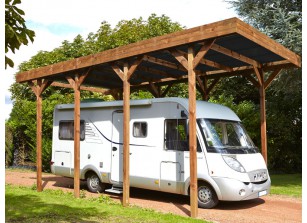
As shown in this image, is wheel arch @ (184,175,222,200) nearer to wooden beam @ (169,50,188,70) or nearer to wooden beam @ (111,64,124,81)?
wooden beam @ (169,50,188,70)

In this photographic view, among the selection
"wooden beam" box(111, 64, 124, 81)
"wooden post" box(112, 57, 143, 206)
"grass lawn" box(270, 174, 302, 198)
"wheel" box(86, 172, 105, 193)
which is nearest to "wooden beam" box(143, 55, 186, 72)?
"wooden post" box(112, 57, 143, 206)

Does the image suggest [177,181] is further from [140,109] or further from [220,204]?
[140,109]

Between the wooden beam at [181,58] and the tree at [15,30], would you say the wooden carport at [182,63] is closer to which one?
the wooden beam at [181,58]

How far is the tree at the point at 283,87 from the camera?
45.8 ft

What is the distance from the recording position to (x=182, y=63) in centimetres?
827

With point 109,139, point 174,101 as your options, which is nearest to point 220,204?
point 174,101

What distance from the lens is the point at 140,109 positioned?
10344 millimetres

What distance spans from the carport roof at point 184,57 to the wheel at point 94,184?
10.5ft

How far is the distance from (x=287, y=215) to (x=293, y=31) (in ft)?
25.4

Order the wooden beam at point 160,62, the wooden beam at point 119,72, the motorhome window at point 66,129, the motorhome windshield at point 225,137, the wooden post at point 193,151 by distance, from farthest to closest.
A: 1. the motorhome window at point 66,129
2. the wooden beam at point 160,62
3. the wooden beam at point 119,72
4. the motorhome windshield at point 225,137
5. the wooden post at point 193,151

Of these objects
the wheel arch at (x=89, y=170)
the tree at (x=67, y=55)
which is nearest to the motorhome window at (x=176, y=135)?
the wheel arch at (x=89, y=170)

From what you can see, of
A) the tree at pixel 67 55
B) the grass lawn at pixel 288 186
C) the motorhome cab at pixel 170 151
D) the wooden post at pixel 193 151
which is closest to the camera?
the wooden post at pixel 193 151

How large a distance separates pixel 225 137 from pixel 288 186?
4.98 m

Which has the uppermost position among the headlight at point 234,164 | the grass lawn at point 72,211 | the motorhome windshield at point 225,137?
the motorhome windshield at point 225,137
